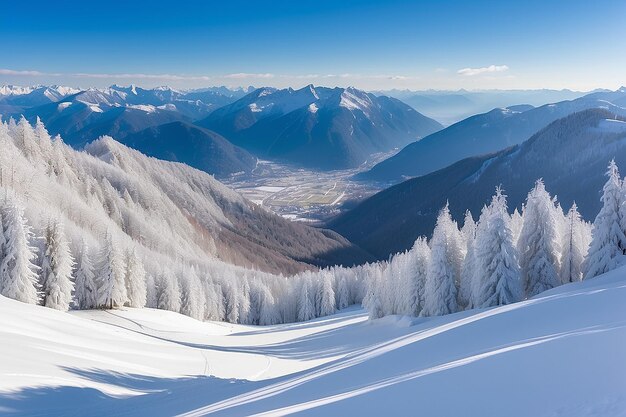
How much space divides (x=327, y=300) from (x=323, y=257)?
313 ft

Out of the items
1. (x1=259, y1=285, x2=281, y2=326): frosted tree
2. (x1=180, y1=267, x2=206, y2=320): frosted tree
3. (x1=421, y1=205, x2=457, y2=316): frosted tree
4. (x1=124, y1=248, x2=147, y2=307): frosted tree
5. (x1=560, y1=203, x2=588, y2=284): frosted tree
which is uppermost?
(x1=560, y1=203, x2=588, y2=284): frosted tree

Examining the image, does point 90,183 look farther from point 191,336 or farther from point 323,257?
point 323,257

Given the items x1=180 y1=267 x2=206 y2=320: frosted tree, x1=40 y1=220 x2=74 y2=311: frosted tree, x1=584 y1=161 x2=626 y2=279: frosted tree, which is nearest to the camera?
x1=584 y1=161 x2=626 y2=279: frosted tree

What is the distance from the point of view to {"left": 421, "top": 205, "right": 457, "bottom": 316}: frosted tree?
43531mm

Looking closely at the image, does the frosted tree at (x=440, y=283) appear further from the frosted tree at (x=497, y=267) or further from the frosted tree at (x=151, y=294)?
the frosted tree at (x=151, y=294)

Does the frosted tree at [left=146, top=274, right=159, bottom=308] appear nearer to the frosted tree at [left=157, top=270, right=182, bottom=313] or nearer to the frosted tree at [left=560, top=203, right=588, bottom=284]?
the frosted tree at [left=157, top=270, right=182, bottom=313]

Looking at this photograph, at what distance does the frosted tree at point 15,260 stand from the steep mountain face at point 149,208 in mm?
6276

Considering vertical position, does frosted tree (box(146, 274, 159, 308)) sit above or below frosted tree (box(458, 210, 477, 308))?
below

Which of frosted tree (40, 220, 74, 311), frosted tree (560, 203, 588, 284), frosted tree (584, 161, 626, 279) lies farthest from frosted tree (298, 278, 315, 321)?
frosted tree (584, 161, 626, 279)

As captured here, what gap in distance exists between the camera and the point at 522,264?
42688 mm

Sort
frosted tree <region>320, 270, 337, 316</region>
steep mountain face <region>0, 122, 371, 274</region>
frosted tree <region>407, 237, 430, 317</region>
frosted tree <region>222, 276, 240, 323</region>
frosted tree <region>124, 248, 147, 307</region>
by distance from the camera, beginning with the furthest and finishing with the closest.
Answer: frosted tree <region>320, 270, 337, 316</region>, frosted tree <region>222, 276, 240, 323</region>, steep mountain face <region>0, 122, 371, 274</region>, frosted tree <region>124, 248, 147, 307</region>, frosted tree <region>407, 237, 430, 317</region>

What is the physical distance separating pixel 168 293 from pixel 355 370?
55.3 meters

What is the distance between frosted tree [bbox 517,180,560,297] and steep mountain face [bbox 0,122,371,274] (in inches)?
2048

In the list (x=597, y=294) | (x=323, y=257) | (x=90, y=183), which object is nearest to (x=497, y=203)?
(x=597, y=294)
